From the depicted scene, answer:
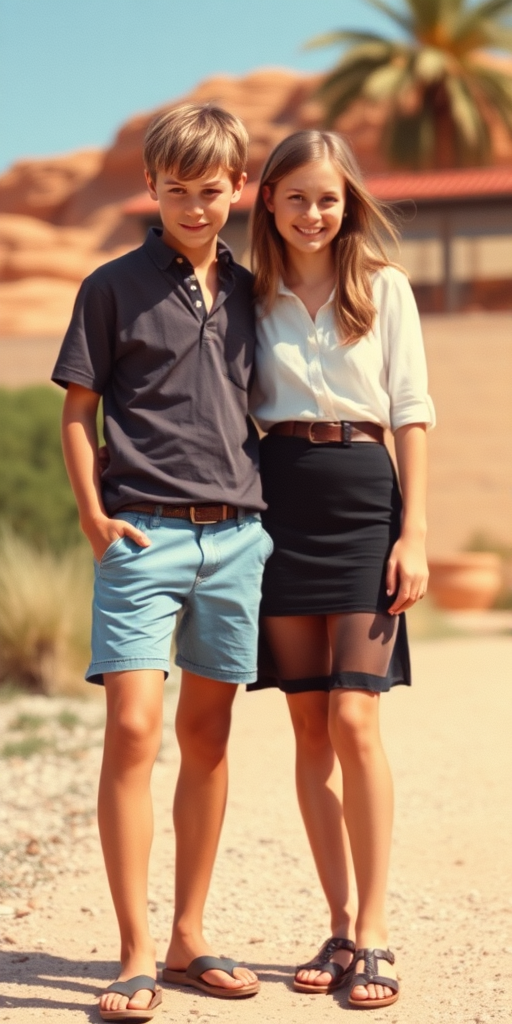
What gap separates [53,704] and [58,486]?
1995 millimetres

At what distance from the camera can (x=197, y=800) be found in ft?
10.2

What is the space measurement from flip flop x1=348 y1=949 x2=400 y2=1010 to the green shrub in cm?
603

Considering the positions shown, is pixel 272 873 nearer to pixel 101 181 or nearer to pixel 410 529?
pixel 410 529

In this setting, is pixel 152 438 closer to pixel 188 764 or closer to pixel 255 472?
pixel 255 472

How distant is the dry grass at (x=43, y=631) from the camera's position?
7.62 metres

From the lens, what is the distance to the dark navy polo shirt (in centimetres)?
291

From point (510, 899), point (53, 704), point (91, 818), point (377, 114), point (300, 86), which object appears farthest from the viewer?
point (300, 86)

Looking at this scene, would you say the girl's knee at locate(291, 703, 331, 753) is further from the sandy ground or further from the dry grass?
the dry grass

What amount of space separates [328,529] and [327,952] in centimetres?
107

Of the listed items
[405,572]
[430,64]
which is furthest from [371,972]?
[430,64]

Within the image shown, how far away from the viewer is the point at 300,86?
4428 cm

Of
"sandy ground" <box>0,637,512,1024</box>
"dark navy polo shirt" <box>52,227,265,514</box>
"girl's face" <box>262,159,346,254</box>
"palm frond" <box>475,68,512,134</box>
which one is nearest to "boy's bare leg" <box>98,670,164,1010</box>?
"sandy ground" <box>0,637,512,1024</box>

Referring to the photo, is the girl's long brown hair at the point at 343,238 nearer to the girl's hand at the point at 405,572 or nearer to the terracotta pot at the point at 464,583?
the girl's hand at the point at 405,572

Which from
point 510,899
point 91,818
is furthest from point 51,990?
point 91,818
